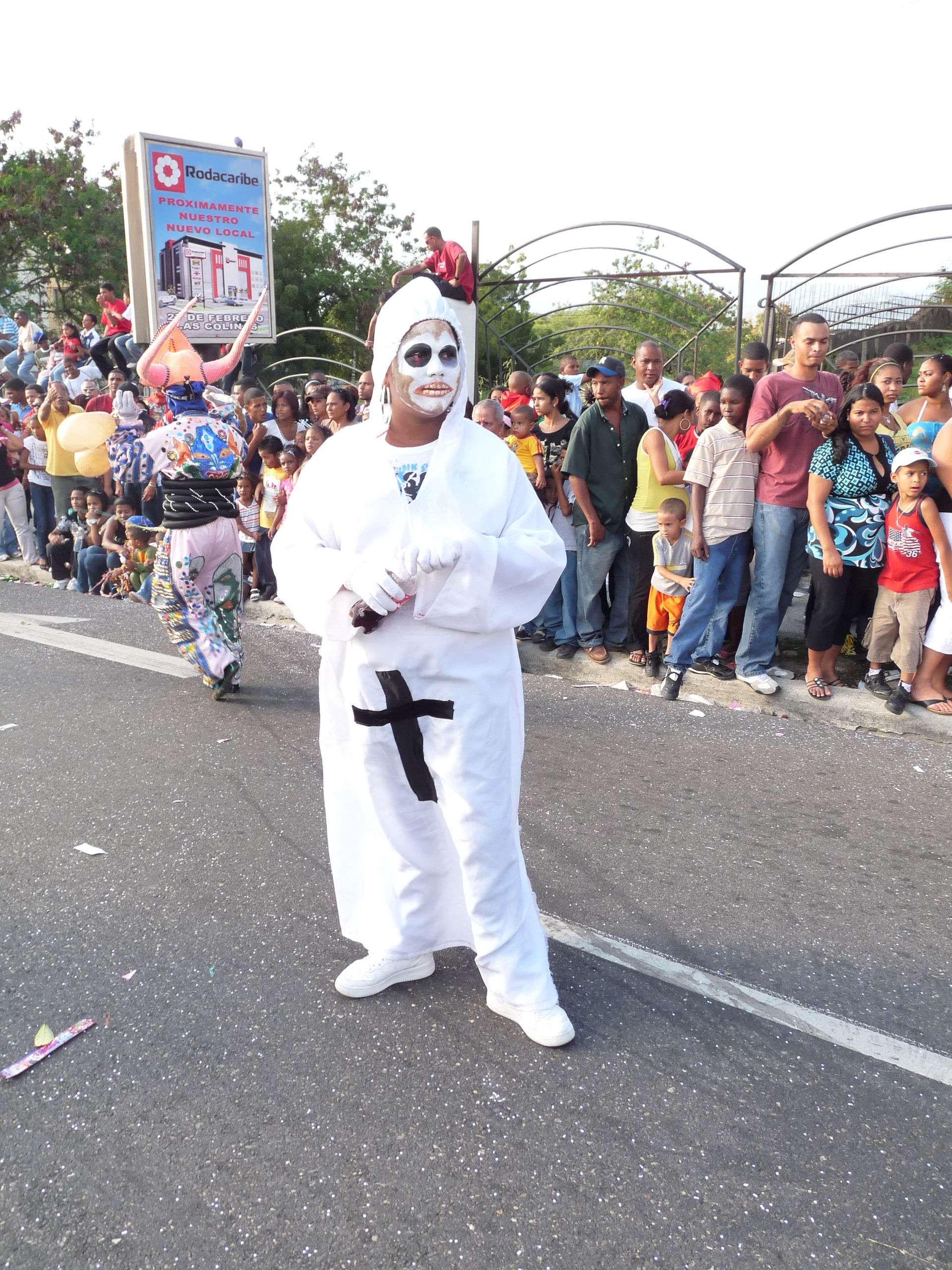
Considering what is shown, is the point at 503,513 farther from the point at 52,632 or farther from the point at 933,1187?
the point at 52,632

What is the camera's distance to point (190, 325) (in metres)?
12.3

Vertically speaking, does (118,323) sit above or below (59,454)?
above

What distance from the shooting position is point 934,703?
5434mm

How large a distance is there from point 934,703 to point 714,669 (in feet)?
4.16

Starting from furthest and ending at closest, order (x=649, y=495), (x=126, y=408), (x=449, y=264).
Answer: (x=649, y=495) < (x=449, y=264) < (x=126, y=408)

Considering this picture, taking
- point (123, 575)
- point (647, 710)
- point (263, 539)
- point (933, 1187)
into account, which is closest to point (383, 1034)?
point (933, 1187)

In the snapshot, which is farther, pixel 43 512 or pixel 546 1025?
pixel 43 512

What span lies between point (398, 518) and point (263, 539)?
630 centimetres

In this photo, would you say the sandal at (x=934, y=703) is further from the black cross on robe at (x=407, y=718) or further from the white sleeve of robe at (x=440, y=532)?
the black cross on robe at (x=407, y=718)

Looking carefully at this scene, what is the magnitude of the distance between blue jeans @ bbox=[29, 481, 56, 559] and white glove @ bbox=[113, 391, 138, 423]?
561 centimetres

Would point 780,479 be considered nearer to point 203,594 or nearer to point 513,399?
point 203,594

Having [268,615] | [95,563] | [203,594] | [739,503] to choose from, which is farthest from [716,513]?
[95,563]

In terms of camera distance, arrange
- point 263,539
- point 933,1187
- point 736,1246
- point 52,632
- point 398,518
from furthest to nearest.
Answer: point 263,539 < point 52,632 < point 398,518 < point 933,1187 < point 736,1246

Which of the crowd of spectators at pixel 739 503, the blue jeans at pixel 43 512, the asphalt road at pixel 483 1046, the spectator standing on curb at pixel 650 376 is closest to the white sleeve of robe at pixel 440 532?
the asphalt road at pixel 483 1046
